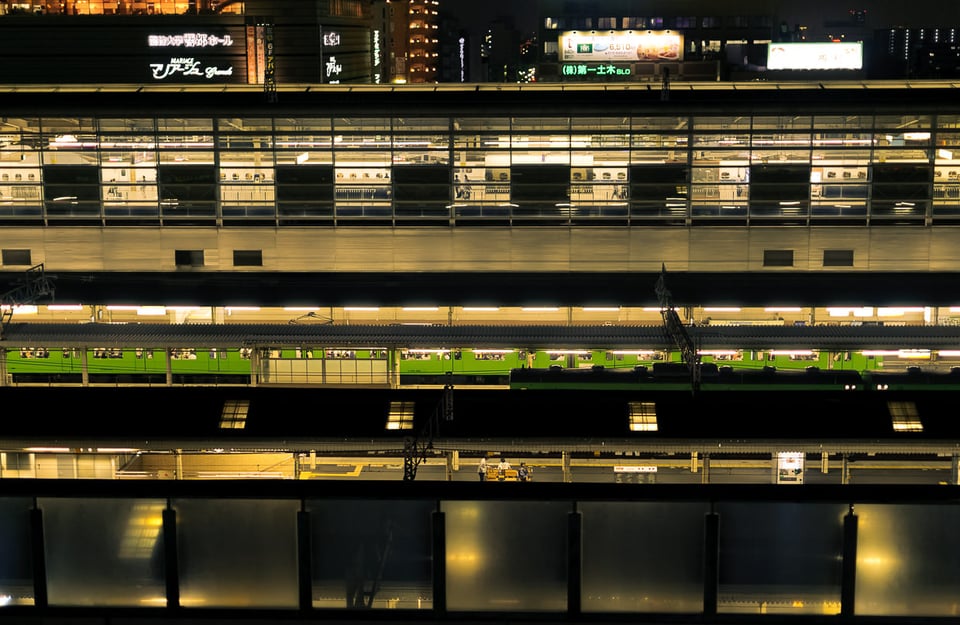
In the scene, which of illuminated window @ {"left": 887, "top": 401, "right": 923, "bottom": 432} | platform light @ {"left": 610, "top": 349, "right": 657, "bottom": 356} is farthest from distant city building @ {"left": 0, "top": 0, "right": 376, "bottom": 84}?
illuminated window @ {"left": 887, "top": 401, "right": 923, "bottom": 432}

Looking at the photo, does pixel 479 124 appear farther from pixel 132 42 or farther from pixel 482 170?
pixel 132 42

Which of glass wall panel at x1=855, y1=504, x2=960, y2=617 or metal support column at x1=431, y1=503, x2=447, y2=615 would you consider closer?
glass wall panel at x1=855, y1=504, x2=960, y2=617

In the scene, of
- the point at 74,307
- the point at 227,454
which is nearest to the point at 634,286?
the point at 74,307

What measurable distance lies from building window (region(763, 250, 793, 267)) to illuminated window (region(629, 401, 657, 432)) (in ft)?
66.5

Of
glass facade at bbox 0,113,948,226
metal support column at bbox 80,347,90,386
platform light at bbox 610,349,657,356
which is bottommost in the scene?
metal support column at bbox 80,347,90,386

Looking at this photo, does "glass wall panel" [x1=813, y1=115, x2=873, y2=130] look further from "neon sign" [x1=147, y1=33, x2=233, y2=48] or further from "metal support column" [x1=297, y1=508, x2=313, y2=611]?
"neon sign" [x1=147, y1=33, x2=233, y2=48]

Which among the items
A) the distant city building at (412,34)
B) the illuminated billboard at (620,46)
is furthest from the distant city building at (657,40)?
the distant city building at (412,34)

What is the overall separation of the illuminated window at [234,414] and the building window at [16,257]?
73.2 feet

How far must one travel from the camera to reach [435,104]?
34.9 m

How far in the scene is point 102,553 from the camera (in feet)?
27.9

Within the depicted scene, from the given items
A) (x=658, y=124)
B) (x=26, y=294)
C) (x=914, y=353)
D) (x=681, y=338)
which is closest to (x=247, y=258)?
(x=26, y=294)

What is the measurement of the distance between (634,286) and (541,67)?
316ft

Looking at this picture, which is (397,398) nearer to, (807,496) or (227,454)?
(227,454)

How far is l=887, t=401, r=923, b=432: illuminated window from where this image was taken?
52.4 feet
